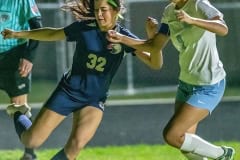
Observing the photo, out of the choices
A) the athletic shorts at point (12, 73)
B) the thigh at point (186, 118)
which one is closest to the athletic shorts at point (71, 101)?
the thigh at point (186, 118)

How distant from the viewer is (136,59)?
17.1 m

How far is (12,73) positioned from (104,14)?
66.4 inches

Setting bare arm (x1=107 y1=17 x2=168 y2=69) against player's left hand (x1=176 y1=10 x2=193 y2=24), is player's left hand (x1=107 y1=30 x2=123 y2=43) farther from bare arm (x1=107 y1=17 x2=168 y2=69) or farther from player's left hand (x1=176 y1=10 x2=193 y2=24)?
player's left hand (x1=176 y1=10 x2=193 y2=24)

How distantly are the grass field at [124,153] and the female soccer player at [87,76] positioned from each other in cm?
162

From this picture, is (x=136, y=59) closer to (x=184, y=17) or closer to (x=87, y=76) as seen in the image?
(x=87, y=76)

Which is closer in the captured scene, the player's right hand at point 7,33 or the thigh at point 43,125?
the thigh at point 43,125

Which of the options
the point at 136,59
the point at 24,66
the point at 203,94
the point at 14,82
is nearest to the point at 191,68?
the point at 203,94

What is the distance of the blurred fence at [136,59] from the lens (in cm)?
1709

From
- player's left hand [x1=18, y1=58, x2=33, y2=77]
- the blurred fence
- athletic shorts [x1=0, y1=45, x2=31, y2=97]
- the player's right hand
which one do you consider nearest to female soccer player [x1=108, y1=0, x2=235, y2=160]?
the player's right hand

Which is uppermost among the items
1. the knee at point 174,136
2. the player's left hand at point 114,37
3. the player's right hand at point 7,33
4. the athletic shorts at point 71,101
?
the player's left hand at point 114,37

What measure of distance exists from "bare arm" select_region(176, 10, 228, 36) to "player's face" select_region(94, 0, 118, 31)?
73 centimetres

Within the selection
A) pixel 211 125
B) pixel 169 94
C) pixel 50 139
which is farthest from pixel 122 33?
pixel 169 94

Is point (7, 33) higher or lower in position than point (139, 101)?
higher

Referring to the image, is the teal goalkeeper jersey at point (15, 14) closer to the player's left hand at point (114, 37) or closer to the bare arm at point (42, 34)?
the bare arm at point (42, 34)
